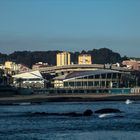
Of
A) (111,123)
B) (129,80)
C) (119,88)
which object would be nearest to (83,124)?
(111,123)

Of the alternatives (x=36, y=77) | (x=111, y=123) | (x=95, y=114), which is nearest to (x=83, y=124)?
(x=111, y=123)

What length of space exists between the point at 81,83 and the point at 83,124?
121302mm

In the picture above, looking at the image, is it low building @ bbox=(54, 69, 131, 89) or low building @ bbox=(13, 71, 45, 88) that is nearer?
low building @ bbox=(54, 69, 131, 89)

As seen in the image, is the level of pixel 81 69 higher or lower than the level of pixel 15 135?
higher

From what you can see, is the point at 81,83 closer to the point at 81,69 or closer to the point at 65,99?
the point at 81,69

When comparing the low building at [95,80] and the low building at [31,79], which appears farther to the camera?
the low building at [31,79]

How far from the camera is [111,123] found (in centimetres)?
5044

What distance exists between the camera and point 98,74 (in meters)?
172

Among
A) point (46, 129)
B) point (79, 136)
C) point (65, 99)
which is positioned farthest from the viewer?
point (65, 99)

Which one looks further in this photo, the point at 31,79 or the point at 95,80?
the point at 31,79

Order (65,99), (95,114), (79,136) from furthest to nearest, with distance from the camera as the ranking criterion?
(65,99) → (95,114) → (79,136)

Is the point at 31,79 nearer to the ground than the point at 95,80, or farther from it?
farther from it

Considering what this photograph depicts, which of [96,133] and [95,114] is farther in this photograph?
[95,114]

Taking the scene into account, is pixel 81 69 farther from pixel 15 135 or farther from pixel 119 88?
pixel 15 135
